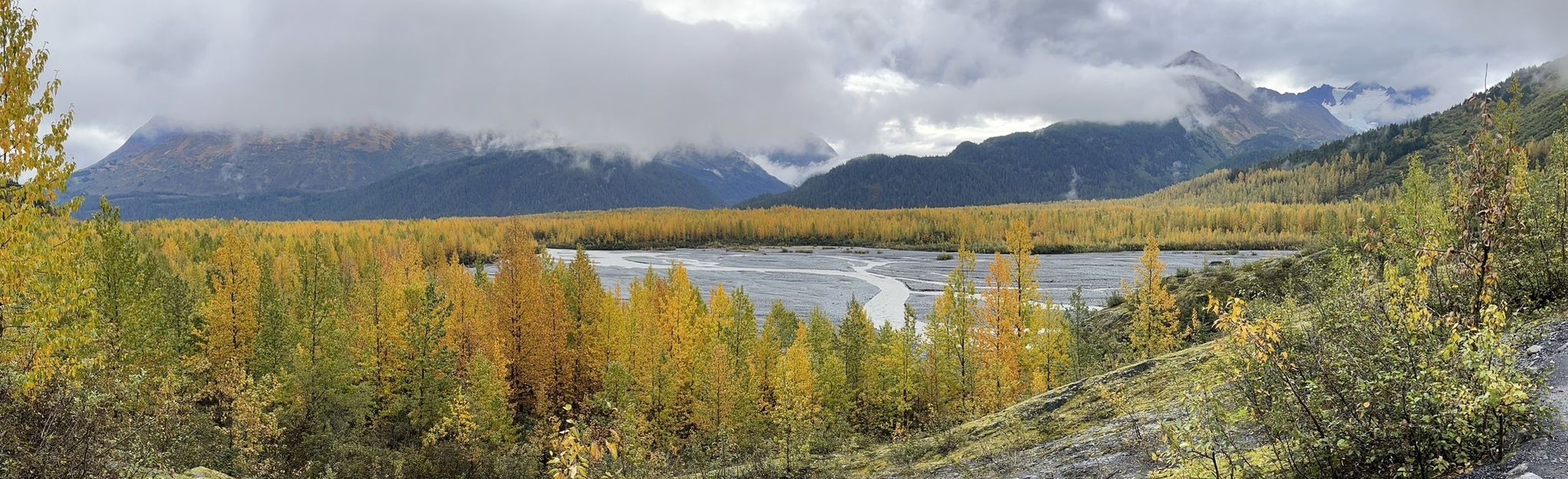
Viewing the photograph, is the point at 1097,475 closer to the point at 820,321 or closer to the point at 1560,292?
the point at 1560,292

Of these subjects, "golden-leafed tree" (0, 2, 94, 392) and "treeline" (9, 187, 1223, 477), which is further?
"treeline" (9, 187, 1223, 477)

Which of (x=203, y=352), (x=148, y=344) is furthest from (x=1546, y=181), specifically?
(x=203, y=352)

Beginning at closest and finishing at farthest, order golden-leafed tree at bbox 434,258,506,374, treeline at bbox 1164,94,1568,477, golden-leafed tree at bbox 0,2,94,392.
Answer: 1. treeline at bbox 1164,94,1568,477
2. golden-leafed tree at bbox 0,2,94,392
3. golden-leafed tree at bbox 434,258,506,374

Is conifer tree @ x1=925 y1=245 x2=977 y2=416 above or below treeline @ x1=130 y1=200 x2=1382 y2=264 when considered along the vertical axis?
below

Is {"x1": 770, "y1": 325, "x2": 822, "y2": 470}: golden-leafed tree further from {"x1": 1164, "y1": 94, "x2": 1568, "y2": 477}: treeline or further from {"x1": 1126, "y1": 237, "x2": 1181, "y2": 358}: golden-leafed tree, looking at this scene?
{"x1": 1126, "y1": 237, "x2": 1181, "y2": 358}: golden-leafed tree

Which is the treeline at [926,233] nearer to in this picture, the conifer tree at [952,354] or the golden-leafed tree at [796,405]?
the conifer tree at [952,354]

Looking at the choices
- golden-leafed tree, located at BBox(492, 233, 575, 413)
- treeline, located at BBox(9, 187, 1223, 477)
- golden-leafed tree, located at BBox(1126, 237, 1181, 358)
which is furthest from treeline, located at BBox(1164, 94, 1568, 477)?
golden-leafed tree, located at BBox(492, 233, 575, 413)

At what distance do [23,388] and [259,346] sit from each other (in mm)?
22772

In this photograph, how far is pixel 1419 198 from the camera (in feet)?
77.8

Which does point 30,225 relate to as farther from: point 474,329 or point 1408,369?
point 474,329

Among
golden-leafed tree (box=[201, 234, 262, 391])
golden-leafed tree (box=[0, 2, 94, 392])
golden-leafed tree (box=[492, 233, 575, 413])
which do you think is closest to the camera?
golden-leafed tree (box=[0, 2, 94, 392])

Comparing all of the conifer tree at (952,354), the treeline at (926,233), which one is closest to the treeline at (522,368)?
the conifer tree at (952,354)

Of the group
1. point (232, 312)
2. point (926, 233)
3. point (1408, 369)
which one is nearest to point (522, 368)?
point (232, 312)

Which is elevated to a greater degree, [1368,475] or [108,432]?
[1368,475]
